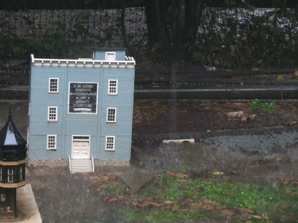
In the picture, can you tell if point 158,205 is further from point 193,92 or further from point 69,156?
point 193,92

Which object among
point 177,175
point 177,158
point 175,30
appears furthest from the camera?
point 175,30

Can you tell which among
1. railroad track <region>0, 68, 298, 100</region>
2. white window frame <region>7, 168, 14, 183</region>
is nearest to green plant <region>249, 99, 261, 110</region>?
railroad track <region>0, 68, 298, 100</region>

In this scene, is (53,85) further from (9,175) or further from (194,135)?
(194,135)

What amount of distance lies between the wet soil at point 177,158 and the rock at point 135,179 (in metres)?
0.45

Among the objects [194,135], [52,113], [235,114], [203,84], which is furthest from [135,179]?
[203,84]

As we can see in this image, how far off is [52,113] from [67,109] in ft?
1.08

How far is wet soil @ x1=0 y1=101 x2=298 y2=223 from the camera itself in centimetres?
1468

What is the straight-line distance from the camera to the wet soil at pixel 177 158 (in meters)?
14.7

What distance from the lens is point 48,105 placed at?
16938mm

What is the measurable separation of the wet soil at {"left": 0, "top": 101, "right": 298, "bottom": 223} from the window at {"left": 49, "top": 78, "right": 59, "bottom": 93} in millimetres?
1625

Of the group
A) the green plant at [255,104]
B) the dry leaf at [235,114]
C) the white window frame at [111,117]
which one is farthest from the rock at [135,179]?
the green plant at [255,104]

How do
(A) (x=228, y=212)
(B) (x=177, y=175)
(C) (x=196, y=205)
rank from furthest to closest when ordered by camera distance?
(B) (x=177, y=175) < (C) (x=196, y=205) < (A) (x=228, y=212)

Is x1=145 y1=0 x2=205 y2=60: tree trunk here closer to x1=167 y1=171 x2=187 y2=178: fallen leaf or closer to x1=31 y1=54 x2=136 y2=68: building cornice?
x1=31 y1=54 x2=136 y2=68: building cornice

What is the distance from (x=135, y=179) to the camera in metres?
15.7
